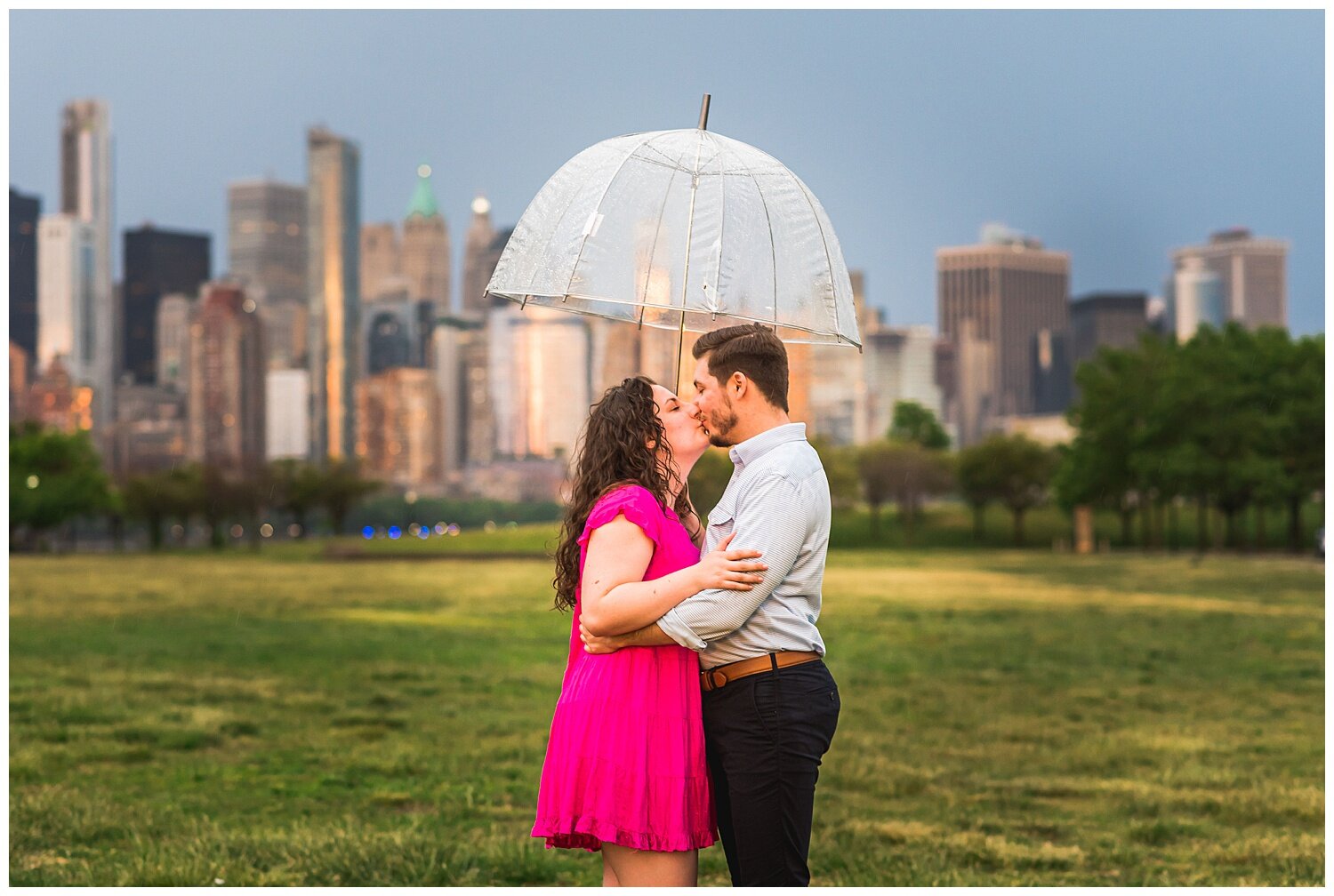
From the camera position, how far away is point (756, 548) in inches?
153

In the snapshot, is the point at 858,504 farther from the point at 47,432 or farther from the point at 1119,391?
the point at 47,432

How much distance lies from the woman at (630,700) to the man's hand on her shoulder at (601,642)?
2.0 inches

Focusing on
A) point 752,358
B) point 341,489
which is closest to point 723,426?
point 752,358

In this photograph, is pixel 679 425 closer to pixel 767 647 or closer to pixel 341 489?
pixel 767 647

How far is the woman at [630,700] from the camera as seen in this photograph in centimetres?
391

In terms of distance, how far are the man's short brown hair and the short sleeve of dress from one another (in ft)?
1.55

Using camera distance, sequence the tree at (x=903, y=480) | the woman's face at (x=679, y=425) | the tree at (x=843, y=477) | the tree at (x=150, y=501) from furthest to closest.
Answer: the tree at (x=903, y=480)
the tree at (x=843, y=477)
the tree at (x=150, y=501)
the woman's face at (x=679, y=425)

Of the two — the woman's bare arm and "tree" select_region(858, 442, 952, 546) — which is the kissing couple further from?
"tree" select_region(858, 442, 952, 546)

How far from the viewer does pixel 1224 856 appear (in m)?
7.99

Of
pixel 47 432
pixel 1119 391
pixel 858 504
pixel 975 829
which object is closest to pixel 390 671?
pixel 975 829

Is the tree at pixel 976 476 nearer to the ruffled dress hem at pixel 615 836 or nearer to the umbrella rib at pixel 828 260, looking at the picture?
the umbrella rib at pixel 828 260

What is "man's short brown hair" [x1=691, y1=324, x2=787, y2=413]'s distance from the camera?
13.5 ft

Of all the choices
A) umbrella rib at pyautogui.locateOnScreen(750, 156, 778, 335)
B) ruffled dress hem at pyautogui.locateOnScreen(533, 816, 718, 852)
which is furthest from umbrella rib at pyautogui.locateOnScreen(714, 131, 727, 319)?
ruffled dress hem at pyautogui.locateOnScreen(533, 816, 718, 852)

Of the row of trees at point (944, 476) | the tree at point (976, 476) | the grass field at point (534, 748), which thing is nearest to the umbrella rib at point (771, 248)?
the grass field at point (534, 748)
